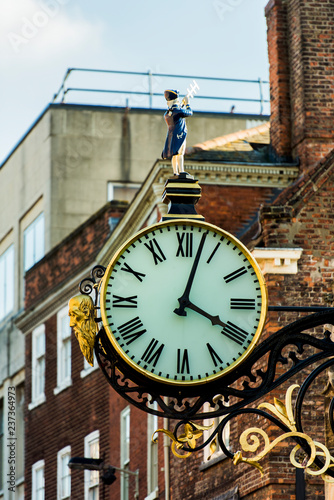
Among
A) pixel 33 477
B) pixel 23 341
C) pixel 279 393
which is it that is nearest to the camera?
pixel 279 393

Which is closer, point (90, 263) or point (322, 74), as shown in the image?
point (322, 74)

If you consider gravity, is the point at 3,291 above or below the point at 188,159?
above

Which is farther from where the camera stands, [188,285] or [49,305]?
[49,305]

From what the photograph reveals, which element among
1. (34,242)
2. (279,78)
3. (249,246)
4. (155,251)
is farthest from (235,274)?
(34,242)

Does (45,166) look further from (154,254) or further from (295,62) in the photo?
(154,254)

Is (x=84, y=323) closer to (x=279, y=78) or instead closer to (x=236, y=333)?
(x=236, y=333)

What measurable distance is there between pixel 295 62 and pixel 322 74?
72 centimetres

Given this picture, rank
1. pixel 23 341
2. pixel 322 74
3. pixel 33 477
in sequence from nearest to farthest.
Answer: pixel 322 74
pixel 33 477
pixel 23 341

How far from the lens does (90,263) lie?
31.0 meters

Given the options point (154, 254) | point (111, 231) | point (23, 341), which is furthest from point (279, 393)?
point (23, 341)

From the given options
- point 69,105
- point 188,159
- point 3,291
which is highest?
point 69,105

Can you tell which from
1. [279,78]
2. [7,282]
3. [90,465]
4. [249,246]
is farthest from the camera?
[7,282]

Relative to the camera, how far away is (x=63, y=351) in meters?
32.4

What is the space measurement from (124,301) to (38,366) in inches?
1162
